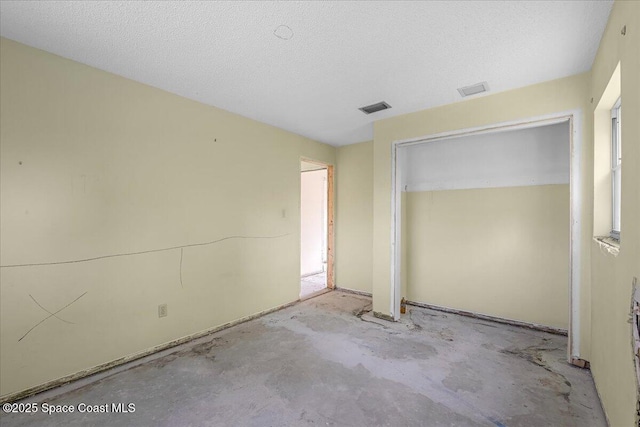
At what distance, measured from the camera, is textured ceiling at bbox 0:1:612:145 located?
1.71 m

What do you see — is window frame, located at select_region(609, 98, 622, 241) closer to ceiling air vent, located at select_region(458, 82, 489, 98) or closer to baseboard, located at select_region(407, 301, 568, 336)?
ceiling air vent, located at select_region(458, 82, 489, 98)

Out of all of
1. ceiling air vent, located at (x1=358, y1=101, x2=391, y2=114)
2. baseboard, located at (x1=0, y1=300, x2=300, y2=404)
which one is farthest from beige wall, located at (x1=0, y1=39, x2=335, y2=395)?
ceiling air vent, located at (x1=358, y1=101, x2=391, y2=114)

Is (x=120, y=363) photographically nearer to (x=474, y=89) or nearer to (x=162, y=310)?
(x=162, y=310)

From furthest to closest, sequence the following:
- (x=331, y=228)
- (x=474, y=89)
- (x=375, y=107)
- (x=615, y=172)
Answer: (x=331, y=228), (x=375, y=107), (x=474, y=89), (x=615, y=172)

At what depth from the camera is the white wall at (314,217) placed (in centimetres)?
636

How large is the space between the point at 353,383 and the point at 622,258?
1.84 m

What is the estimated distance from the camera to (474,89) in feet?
9.04

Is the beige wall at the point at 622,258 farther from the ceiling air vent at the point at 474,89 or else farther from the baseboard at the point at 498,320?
the baseboard at the point at 498,320

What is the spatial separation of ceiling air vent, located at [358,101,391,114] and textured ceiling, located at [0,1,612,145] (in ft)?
0.80

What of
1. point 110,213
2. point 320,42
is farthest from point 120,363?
point 320,42

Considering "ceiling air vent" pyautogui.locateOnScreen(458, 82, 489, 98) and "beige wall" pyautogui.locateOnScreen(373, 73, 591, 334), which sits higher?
"ceiling air vent" pyautogui.locateOnScreen(458, 82, 489, 98)

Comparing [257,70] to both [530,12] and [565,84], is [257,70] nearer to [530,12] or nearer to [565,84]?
[530,12]

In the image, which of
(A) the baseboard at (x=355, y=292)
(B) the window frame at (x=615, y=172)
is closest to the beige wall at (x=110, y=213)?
(A) the baseboard at (x=355, y=292)

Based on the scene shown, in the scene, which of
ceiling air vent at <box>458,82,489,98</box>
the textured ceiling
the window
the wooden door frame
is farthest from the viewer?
the wooden door frame
